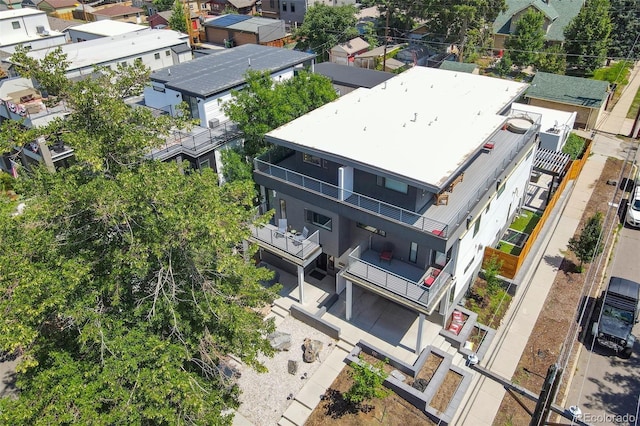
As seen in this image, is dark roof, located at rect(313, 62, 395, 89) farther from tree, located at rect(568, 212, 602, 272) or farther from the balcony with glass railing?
the balcony with glass railing

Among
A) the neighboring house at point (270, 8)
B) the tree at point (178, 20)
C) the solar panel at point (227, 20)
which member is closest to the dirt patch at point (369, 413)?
the solar panel at point (227, 20)

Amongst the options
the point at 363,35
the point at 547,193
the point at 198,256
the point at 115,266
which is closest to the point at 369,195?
the point at 198,256

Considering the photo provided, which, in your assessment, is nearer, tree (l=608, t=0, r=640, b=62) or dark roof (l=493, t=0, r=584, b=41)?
tree (l=608, t=0, r=640, b=62)

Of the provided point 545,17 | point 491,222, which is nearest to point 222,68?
point 491,222

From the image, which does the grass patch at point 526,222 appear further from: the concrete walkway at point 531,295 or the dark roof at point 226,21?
the dark roof at point 226,21

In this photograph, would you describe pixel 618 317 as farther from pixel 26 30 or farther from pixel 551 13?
pixel 26 30

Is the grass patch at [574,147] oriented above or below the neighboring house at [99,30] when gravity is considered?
below

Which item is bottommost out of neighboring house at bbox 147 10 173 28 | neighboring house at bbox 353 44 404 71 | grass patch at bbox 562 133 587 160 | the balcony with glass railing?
grass patch at bbox 562 133 587 160

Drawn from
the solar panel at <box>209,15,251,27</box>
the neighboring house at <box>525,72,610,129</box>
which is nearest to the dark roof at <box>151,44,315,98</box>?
the neighboring house at <box>525,72,610,129</box>
